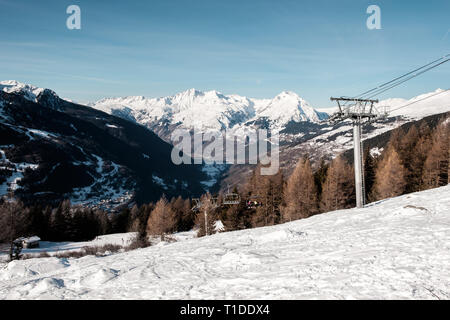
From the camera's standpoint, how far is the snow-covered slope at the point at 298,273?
375 inches

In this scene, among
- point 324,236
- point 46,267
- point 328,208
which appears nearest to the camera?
point 324,236

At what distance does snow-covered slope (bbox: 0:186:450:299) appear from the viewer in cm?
952

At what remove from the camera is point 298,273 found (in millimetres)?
11438

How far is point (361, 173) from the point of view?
3031cm

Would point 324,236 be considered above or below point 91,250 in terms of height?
above
